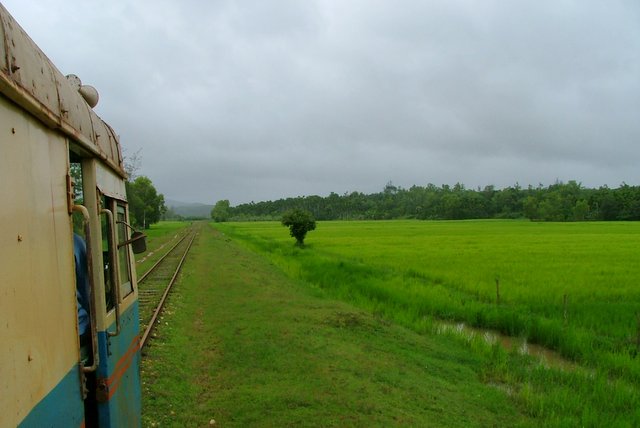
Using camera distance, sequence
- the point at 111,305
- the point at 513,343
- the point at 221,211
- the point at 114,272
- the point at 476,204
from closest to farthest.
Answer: the point at 114,272 < the point at 111,305 < the point at 513,343 < the point at 476,204 < the point at 221,211

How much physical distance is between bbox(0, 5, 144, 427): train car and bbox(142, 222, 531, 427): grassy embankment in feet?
9.29

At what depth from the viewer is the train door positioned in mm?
2959

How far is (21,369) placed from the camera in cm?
177

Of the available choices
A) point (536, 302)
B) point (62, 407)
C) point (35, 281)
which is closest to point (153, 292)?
point (536, 302)

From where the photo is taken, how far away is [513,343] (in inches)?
421

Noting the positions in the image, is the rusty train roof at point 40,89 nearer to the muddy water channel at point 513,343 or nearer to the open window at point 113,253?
the open window at point 113,253

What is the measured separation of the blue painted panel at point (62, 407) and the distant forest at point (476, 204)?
3402 inches

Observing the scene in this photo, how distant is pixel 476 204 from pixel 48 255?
11667 centimetres

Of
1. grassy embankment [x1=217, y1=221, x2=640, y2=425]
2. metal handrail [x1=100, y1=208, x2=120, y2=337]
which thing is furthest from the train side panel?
grassy embankment [x1=217, y1=221, x2=640, y2=425]

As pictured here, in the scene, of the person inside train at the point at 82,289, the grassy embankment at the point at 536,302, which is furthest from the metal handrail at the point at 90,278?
the grassy embankment at the point at 536,302

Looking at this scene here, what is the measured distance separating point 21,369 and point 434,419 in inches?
204

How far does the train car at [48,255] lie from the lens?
69.2 inches

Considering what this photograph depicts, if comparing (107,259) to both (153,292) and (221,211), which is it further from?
(221,211)

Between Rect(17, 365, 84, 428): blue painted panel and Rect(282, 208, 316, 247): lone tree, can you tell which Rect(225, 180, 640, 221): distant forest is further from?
Rect(17, 365, 84, 428): blue painted panel
